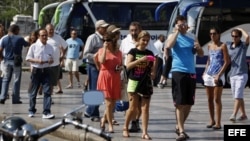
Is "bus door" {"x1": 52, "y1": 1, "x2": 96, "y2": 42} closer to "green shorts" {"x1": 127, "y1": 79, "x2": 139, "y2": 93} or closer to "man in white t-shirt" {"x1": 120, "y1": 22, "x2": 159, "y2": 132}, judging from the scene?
"man in white t-shirt" {"x1": 120, "y1": 22, "x2": 159, "y2": 132}

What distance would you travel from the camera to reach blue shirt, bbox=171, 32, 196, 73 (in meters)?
11.4

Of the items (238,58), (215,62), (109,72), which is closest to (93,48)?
(109,72)

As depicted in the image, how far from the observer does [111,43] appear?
39.2 feet

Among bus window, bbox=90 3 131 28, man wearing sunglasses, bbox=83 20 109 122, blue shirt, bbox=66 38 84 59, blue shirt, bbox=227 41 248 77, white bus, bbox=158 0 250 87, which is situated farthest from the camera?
bus window, bbox=90 3 131 28

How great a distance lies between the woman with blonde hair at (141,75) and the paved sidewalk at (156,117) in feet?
1.61

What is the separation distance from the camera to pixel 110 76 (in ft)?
39.5

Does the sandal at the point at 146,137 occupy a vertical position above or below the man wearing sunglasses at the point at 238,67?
below

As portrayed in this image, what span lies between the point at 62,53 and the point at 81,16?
16078mm

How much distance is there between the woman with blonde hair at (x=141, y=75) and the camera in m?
11.5

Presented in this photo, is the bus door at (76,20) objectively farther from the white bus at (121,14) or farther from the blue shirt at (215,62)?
the blue shirt at (215,62)

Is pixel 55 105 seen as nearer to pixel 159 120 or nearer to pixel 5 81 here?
pixel 5 81

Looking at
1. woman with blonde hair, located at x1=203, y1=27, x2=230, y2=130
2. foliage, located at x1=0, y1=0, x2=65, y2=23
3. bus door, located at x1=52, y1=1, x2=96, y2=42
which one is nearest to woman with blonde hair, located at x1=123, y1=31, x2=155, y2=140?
woman with blonde hair, located at x1=203, y1=27, x2=230, y2=130

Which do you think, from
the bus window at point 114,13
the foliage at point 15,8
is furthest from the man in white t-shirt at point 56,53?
the foliage at point 15,8

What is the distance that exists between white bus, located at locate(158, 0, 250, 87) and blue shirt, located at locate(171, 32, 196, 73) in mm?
13884
